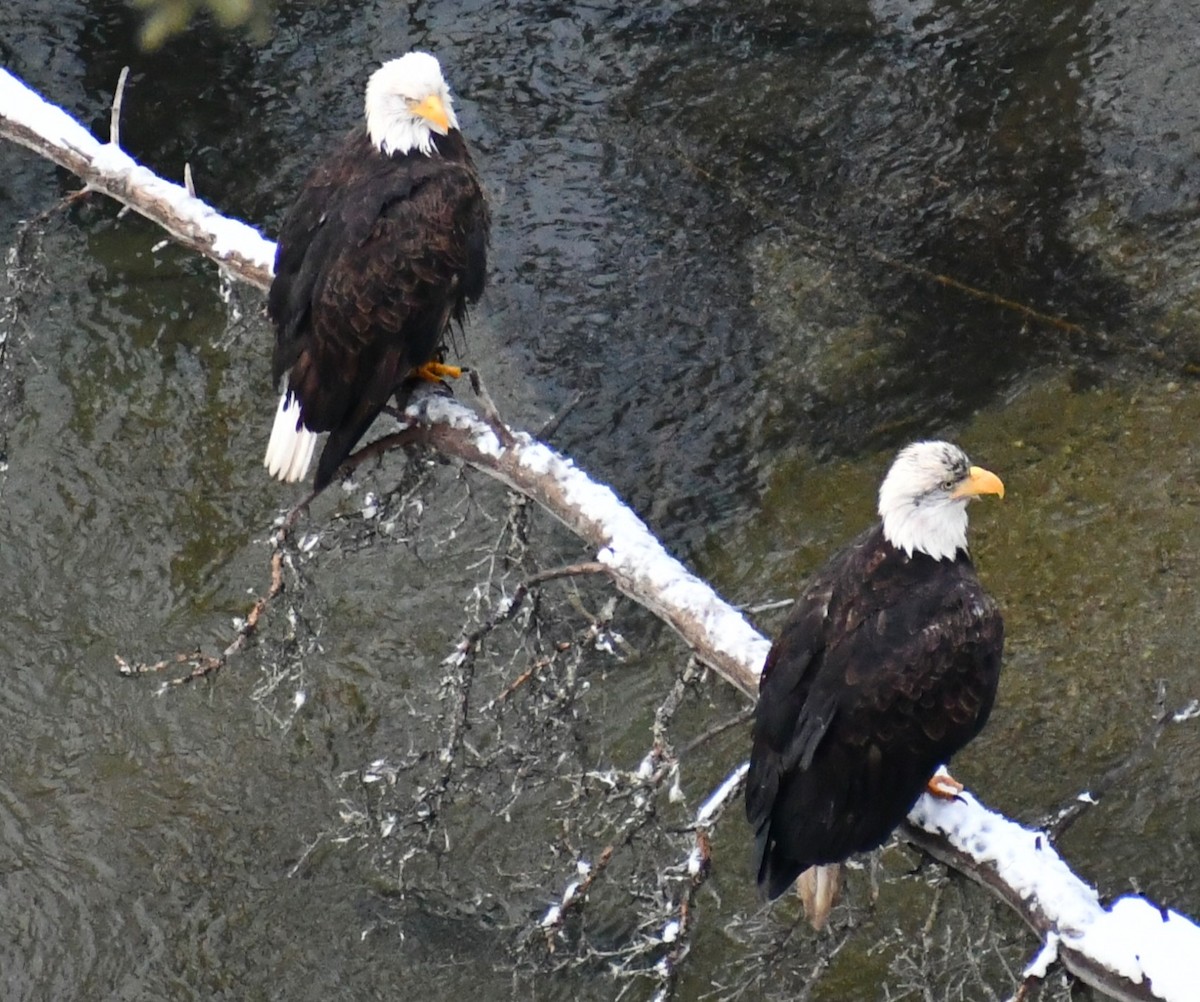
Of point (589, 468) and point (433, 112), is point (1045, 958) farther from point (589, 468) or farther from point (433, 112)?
point (589, 468)

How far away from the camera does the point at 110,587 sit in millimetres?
6586

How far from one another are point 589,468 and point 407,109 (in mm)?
2234

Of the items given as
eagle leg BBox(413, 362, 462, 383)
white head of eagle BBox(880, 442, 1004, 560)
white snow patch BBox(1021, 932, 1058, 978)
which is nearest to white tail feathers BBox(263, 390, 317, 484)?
eagle leg BBox(413, 362, 462, 383)

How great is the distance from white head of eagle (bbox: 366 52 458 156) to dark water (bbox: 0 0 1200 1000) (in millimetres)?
738

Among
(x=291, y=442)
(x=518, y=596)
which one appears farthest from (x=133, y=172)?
(x=518, y=596)

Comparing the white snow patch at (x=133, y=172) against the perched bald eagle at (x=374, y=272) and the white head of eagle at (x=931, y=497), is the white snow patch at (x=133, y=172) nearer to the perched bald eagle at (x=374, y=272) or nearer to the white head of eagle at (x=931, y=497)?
the perched bald eagle at (x=374, y=272)

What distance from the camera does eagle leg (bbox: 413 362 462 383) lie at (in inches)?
192

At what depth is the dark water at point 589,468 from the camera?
5543 mm

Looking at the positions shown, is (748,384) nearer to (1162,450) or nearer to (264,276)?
(1162,450)

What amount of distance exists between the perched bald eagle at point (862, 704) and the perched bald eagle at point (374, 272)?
4.67 feet

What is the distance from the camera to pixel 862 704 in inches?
154

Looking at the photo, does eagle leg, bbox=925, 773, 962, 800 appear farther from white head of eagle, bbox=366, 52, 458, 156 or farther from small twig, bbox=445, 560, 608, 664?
white head of eagle, bbox=366, 52, 458, 156

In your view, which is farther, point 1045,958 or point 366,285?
point 366,285

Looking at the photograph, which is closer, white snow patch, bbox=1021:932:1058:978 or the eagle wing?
white snow patch, bbox=1021:932:1058:978
